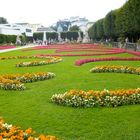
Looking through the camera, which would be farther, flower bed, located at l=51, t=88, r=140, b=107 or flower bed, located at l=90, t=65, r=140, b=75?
flower bed, located at l=90, t=65, r=140, b=75

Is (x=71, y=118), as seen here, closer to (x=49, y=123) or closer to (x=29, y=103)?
Answer: (x=49, y=123)

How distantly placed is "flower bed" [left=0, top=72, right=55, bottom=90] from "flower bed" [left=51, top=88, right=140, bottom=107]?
2650 mm

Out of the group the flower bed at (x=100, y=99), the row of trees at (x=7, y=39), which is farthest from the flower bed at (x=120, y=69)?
the row of trees at (x=7, y=39)

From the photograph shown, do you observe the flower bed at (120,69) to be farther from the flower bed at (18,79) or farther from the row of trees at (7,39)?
the row of trees at (7,39)

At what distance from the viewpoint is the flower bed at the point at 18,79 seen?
10961mm

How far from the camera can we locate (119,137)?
620 cm

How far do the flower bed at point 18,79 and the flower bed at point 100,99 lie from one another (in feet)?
8.70

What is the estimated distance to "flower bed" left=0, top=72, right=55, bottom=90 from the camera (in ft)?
36.0

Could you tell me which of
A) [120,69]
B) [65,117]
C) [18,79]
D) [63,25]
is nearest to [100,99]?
[65,117]

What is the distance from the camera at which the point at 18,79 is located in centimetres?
1220

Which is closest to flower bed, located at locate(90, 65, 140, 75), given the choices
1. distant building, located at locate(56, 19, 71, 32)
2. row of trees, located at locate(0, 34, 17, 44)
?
row of trees, located at locate(0, 34, 17, 44)

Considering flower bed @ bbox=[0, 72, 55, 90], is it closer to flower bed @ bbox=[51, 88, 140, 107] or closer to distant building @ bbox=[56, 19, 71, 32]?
flower bed @ bbox=[51, 88, 140, 107]

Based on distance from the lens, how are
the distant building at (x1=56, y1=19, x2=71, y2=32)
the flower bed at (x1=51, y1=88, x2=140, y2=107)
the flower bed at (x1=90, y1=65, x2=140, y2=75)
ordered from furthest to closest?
the distant building at (x1=56, y1=19, x2=71, y2=32)
the flower bed at (x1=90, y1=65, x2=140, y2=75)
the flower bed at (x1=51, y1=88, x2=140, y2=107)

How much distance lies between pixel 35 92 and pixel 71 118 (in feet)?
10.5
